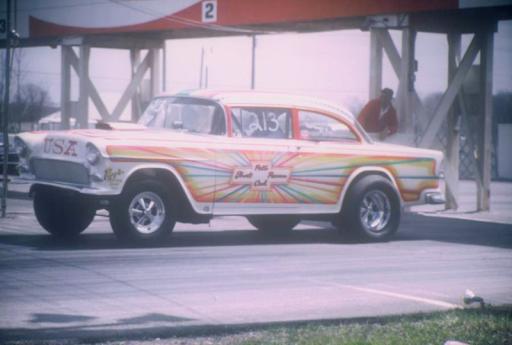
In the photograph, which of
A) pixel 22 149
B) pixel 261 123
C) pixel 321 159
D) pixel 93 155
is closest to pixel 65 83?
pixel 22 149

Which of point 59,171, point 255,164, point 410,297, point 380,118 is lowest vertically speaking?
point 410,297

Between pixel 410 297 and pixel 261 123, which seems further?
pixel 261 123

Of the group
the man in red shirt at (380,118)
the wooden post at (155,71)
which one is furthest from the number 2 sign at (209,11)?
the man in red shirt at (380,118)

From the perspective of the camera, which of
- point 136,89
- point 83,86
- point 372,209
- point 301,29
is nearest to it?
point 372,209

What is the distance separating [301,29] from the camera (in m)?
20.7

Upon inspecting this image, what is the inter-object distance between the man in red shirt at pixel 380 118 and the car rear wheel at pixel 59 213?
→ 6778 millimetres

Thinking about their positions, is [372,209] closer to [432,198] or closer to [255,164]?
[432,198]

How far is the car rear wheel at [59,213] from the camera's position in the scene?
469 inches

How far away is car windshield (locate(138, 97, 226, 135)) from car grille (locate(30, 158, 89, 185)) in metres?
1.59

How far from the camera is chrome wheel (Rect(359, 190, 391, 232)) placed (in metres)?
13.1

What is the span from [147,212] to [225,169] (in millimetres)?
1146

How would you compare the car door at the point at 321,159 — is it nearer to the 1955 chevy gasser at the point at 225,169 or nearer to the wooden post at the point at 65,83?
the 1955 chevy gasser at the point at 225,169

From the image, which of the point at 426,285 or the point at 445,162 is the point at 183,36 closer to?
the point at 445,162

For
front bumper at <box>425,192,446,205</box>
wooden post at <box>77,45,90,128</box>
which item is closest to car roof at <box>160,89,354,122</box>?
front bumper at <box>425,192,446,205</box>
